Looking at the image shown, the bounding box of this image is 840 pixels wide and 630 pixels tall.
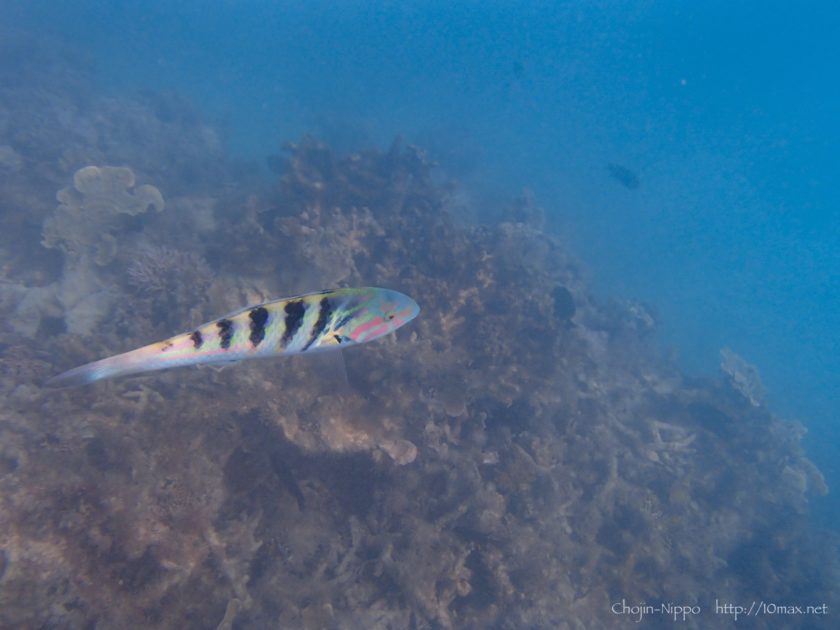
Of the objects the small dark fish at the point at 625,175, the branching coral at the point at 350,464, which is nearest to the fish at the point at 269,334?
the branching coral at the point at 350,464

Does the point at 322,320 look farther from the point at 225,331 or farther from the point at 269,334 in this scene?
the point at 225,331

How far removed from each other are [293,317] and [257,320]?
0.47 ft

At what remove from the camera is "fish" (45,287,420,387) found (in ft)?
4.93

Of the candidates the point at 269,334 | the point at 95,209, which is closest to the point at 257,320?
the point at 269,334

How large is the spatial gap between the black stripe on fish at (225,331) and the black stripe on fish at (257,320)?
76 mm

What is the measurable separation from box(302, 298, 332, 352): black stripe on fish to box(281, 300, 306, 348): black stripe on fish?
7 centimetres

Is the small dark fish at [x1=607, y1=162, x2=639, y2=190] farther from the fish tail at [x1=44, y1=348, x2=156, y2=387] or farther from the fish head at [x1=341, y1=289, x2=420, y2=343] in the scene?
the fish tail at [x1=44, y1=348, x2=156, y2=387]

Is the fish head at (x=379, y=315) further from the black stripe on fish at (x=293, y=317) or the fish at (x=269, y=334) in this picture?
the black stripe on fish at (x=293, y=317)

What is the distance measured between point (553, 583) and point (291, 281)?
711cm

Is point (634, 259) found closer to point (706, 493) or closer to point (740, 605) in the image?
point (706, 493)

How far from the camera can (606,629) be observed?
7.18 m

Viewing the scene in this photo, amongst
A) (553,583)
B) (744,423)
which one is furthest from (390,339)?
(744,423)

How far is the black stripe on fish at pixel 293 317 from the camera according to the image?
1.63m

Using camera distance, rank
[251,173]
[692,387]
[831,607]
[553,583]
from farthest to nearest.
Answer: [251,173] < [692,387] < [831,607] < [553,583]
